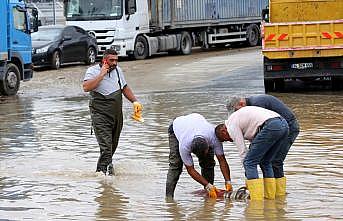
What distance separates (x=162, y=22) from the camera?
3644 centimetres

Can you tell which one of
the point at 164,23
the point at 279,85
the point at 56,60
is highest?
the point at 164,23

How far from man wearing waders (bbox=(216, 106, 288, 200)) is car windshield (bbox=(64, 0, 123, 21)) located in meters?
25.5

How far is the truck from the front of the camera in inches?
898

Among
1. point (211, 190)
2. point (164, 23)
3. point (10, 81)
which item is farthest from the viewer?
point (164, 23)

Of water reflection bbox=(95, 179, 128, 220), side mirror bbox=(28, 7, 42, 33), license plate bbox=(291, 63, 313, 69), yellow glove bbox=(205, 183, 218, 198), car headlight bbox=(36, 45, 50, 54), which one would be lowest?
water reflection bbox=(95, 179, 128, 220)

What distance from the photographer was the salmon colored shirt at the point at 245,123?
8.77 meters

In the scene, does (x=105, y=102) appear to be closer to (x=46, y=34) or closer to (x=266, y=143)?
(x=266, y=143)

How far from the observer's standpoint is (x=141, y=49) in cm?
3534

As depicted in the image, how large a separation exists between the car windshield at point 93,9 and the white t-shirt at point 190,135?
25294mm

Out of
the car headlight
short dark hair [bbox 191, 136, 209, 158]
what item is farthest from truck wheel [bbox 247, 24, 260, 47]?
short dark hair [bbox 191, 136, 209, 158]

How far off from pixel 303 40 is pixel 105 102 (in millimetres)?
10138

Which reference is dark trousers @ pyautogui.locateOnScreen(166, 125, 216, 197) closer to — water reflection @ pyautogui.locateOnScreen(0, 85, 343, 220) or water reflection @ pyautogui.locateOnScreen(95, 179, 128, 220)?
water reflection @ pyautogui.locateOnScreen(0, 85, 343, 220)

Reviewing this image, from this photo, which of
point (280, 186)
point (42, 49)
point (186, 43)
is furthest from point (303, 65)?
point (186, 43)

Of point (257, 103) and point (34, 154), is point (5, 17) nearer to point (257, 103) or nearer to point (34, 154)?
point (34, 154)
